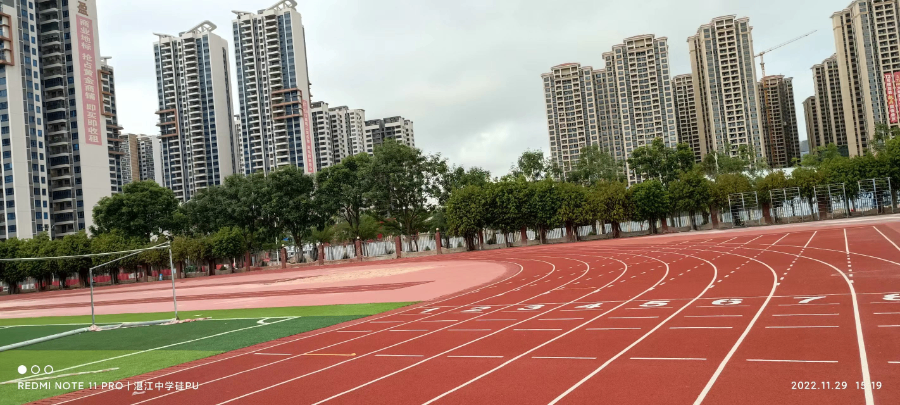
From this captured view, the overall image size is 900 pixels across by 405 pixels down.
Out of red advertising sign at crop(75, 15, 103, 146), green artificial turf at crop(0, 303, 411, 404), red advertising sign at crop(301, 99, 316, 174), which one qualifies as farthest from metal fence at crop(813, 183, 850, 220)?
red advertising sign at crop(75, 15, 103, 146)

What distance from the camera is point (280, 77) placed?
10438 centimetres

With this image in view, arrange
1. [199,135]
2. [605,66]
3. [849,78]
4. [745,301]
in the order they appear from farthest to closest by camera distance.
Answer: [605,66], [199,135], [849,78], [745,301]

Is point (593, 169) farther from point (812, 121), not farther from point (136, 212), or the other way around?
point (812, 121)

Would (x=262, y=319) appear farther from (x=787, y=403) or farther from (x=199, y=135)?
(x=199, y=135)

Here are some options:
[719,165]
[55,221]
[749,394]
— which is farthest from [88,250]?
[719,165]

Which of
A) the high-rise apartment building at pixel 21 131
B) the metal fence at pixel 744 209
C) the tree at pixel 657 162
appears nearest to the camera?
the metal fence at pixel 744 209

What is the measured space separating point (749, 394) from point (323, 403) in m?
5.29

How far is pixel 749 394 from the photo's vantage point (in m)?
6.33

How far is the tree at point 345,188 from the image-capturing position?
2283 inches

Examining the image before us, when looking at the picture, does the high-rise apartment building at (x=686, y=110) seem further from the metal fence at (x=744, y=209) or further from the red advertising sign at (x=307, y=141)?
the metal fence at (x=744, y=209)

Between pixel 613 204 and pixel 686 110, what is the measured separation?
282ft

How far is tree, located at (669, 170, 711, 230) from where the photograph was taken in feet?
159

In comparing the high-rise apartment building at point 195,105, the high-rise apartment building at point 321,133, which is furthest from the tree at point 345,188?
the high-rise apartment building at point 195,105

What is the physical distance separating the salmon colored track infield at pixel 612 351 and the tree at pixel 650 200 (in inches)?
1226
